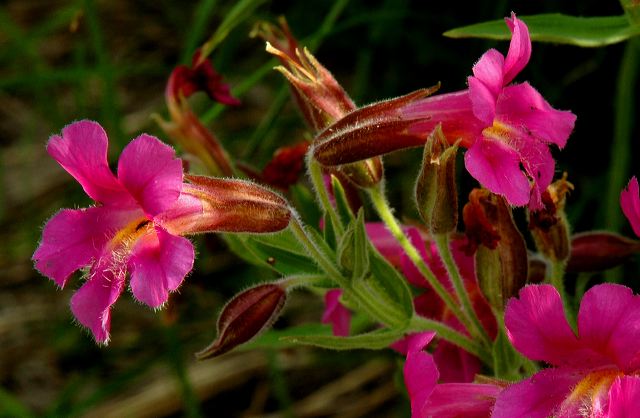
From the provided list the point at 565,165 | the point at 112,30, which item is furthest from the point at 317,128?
the point at 112,30

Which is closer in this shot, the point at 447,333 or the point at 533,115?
the point at 533,115

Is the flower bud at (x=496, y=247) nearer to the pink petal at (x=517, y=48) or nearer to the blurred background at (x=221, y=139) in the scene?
the pink petal at (x=517, y=48)

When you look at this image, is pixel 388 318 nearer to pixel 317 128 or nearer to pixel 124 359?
pixel 317 128

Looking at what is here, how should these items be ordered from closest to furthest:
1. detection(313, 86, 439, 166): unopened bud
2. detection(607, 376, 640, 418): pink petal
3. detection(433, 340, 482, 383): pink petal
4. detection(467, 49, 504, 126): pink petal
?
1. detection(607, 376, 640, 418): pink petal
2. detection(467, 49, 504, 126): pink petal
3. detection(313, 86, 439, 166): unopened bud
4. detection(433, 340, 482, 383): pink petal

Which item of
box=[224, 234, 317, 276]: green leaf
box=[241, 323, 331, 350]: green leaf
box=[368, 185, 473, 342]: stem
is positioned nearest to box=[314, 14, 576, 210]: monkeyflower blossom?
box=[368, 185, 473, 342]: stem

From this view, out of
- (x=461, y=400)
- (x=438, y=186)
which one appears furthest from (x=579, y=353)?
(x=438, y=186)

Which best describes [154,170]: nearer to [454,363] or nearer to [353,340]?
[353,340]

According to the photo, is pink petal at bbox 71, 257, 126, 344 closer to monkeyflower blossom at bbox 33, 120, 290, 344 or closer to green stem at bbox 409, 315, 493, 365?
monkeyflower blossom at bbox 33, 120, 290, 344

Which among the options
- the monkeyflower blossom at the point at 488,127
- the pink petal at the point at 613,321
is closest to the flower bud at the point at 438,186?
the monkeyflower blossom at the point at 488,127
